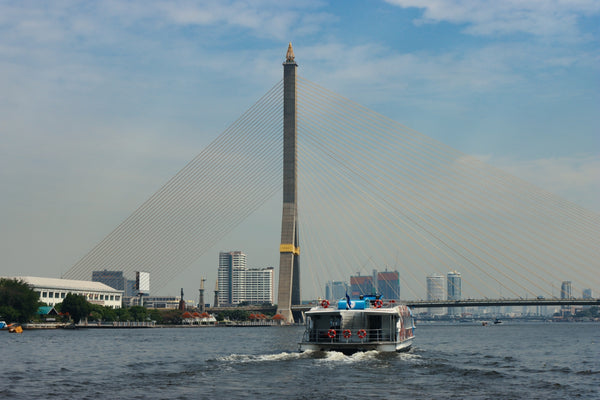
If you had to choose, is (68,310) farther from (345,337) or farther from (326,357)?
(326,357)

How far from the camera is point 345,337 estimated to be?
133ft

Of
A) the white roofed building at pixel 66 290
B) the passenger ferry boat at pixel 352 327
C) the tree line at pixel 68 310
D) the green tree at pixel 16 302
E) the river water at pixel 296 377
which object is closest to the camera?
the river water at pixel 296 377

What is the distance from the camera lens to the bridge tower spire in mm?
114500

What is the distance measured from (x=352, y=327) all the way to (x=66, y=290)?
400ft

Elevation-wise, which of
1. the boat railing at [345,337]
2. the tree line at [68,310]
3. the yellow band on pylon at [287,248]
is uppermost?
the yellow band on pylon at [287,248]

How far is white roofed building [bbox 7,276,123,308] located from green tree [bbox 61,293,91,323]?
53.5 ft

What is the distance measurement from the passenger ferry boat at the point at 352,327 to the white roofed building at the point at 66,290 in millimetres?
104391

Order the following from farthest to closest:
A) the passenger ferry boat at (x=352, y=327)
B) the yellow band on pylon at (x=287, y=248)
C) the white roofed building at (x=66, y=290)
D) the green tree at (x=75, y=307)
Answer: the white roofed building at (x=66, y=290) < the green tree at (x=75, y=307) < the yellow band on pylon at (x=287, y=248) < the passenger ferry boat at (x=352, y=327)

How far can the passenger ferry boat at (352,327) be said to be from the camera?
4056cm

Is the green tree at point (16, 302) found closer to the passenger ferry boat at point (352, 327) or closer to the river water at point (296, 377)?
the river water at point (296, 377)

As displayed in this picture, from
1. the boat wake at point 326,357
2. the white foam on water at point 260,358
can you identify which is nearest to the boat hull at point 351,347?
the boat wake at point 326,357

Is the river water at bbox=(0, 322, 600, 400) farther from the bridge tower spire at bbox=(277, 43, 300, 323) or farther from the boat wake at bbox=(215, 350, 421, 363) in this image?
the bridge tower spire at bbox=(277, 43, 300, 323)

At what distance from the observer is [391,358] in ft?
129

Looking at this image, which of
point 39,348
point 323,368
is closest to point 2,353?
point 39,348
